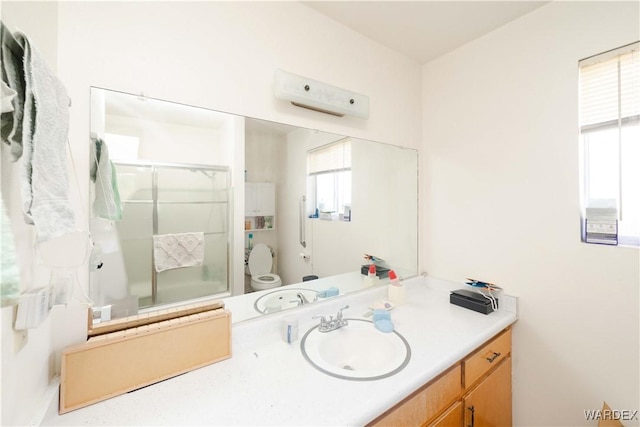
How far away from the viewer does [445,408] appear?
1.01 metres

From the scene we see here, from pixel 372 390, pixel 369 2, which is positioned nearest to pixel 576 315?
pixel 372 390

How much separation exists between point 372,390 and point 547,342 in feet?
3.67

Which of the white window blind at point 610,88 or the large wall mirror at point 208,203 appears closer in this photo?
the large wall mirror at point 208,203

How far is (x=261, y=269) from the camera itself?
1.21 m

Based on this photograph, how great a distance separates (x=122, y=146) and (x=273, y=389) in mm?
998

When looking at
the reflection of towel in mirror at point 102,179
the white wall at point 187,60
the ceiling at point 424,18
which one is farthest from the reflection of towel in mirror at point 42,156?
the ceiling at point 424,18

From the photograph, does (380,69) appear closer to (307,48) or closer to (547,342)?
(307,48)

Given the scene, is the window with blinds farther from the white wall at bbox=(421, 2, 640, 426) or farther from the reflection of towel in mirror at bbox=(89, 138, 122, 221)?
the reflection of towel in mirror at bbox=(89, 138, 122, 221)

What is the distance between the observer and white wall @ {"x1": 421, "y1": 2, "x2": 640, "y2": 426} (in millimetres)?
1116

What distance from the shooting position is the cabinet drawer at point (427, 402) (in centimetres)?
83

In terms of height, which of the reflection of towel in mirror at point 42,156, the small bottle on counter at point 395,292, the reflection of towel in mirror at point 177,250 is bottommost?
the small bottle on counter at point 395,292

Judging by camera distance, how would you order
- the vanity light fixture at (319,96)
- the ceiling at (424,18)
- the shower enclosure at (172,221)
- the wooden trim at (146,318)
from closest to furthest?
the wooden trim at (146,318) < the shower enclosure at (172,221) < the vanity light fixture at (319,96) < the ceiling at (424,18)

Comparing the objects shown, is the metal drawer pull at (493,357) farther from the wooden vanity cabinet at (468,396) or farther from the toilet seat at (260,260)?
the toilet seat at (260,260)

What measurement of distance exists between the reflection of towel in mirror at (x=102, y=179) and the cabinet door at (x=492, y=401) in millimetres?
1619
